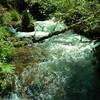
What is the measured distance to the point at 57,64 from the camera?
445 inches

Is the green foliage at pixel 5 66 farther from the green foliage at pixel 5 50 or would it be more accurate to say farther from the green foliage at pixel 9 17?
the green foliage at pixel 9 17

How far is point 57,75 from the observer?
10438 millimetres

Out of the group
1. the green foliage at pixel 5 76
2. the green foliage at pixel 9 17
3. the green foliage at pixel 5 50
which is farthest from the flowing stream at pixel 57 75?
the green foliage at pixel 9 17

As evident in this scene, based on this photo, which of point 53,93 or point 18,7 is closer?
point 53,93

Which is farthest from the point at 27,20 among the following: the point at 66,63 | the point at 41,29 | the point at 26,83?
the point at 26,83

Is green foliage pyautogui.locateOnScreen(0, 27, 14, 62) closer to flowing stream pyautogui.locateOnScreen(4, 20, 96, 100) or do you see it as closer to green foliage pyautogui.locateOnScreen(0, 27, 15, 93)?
green foliage pyautogui.locateOnScreen(0, 27, 15, 93)

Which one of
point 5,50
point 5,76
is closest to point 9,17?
point 5,50

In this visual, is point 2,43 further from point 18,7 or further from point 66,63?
point 18,7

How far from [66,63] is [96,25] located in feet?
9.09

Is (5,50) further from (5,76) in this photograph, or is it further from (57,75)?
(57,75)

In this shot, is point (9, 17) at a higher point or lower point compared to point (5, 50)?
lower

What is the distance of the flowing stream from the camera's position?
9.44 meters

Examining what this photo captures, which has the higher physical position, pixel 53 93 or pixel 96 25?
pixel 96 25

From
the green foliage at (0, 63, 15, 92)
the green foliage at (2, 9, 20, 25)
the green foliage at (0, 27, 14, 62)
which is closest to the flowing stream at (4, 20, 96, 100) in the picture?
the green foliage at (0, 63, 15, 92)
